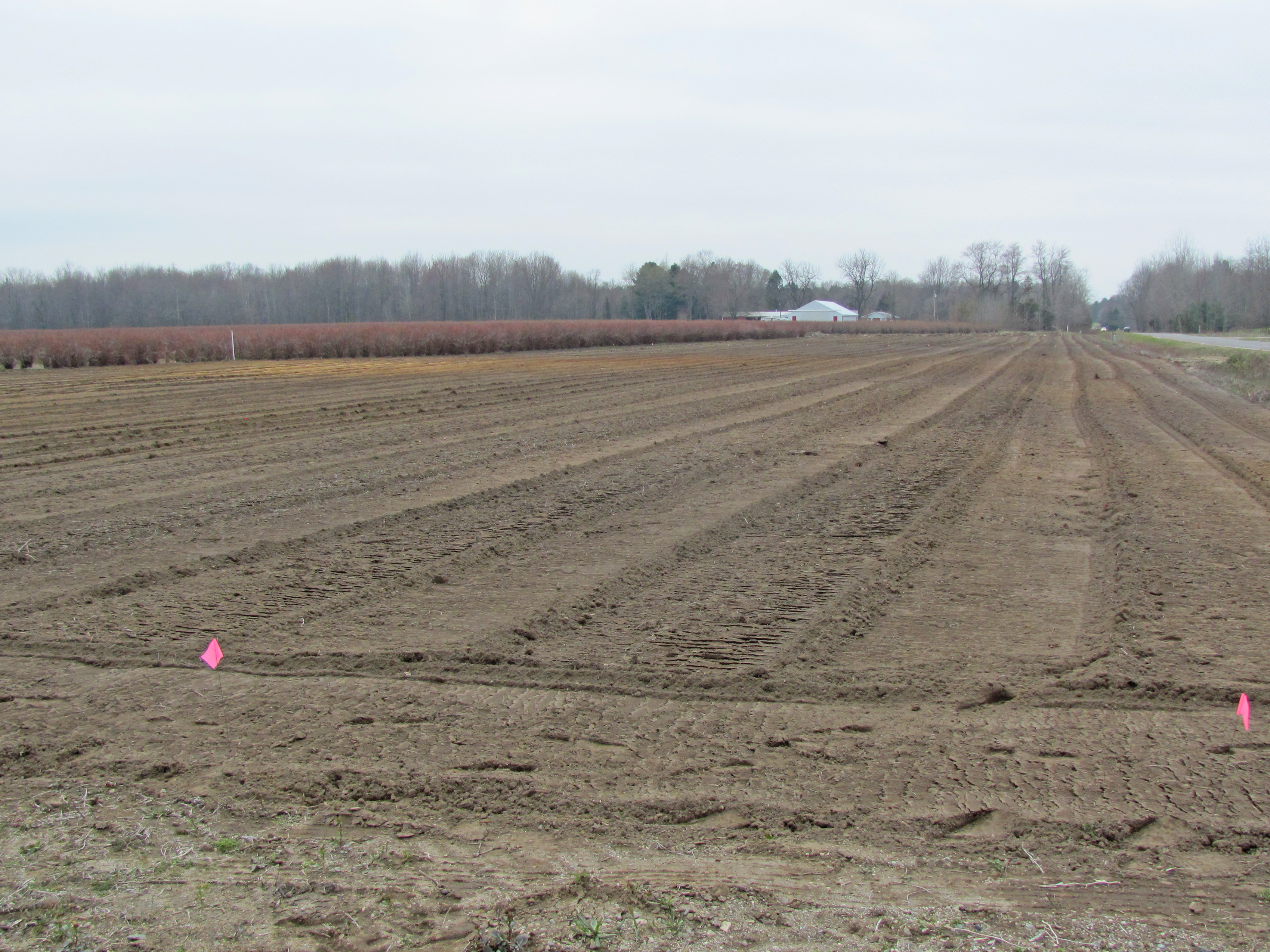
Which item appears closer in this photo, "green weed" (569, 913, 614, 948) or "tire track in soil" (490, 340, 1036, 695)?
"green weed" (569, 913, 614, 948)

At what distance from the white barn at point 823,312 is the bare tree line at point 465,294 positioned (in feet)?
18.4

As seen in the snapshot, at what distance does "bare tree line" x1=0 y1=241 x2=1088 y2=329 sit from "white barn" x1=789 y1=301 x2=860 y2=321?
5613 millimetres

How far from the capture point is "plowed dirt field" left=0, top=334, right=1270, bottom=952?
2.70 metres

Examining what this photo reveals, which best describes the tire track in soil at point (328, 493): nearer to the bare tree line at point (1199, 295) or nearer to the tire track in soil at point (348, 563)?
the tire track in soil at point (348, 563)

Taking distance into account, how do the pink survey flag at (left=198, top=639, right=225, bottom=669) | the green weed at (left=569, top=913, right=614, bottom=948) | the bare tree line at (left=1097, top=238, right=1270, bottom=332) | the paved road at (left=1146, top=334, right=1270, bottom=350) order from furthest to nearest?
the bare tree line at (left=1097, top=238, right=1270, bottom=332) < the paved road at (left=1146, top=334, right=1270, bottom=350) < the pink survey flag at (left=198, top=639, right=225, bottom=669) < the green weed at (left=569, top=913, right=614, bottom=948)

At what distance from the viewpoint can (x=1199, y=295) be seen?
107m

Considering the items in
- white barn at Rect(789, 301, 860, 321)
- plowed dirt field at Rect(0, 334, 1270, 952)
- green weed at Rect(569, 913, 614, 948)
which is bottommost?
green weed at Rect(569, 913, 614, 948)

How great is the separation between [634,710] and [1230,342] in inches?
2225

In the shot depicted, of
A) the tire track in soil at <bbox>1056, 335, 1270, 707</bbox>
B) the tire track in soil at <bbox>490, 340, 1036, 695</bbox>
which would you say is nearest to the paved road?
the tire track in soil at <bbox>1056, 335, 1270, 707</bbox>

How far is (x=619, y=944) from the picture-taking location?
250 centimetres

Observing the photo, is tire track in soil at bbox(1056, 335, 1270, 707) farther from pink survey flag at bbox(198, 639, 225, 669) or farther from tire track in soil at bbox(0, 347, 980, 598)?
tire track in soil at bbox(0, 347, 980, 598)

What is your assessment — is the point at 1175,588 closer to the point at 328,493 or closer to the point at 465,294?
the point at 328,493

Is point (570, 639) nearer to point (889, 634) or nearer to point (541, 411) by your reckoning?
point (889, 634)

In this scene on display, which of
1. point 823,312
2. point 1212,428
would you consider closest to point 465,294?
point 823,312
